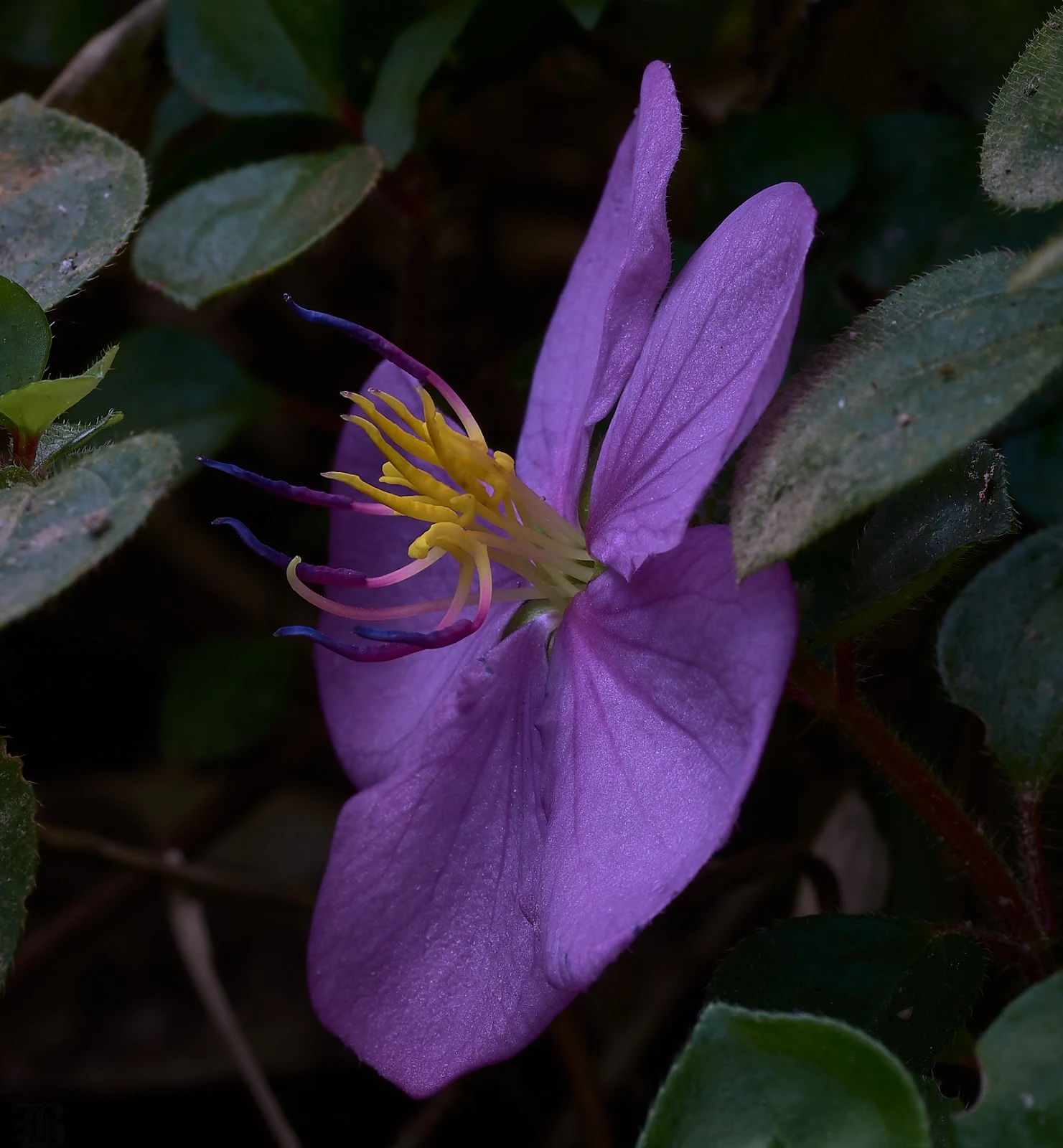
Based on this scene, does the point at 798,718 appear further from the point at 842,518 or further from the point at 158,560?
the point at 158,560

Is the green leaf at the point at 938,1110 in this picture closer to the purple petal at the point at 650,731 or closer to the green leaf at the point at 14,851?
the purple petal at the point at 650,731

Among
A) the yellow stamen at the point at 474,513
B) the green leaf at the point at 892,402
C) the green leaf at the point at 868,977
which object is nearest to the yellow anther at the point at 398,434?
the yellow stamen at the point at 474,513

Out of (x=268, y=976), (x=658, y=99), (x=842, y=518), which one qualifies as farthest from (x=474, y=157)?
(x=842, y=518)

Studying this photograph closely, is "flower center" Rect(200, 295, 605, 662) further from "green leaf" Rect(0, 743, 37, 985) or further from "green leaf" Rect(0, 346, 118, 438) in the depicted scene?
"green leaf" Rect(0, 743, 37, 985)

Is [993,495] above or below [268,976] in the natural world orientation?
above

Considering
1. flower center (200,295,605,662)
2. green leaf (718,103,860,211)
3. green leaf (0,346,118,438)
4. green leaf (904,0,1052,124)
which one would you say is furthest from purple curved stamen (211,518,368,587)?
green leaf (904,0,1052,124)

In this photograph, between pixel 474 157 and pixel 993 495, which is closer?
pixel 993 495
